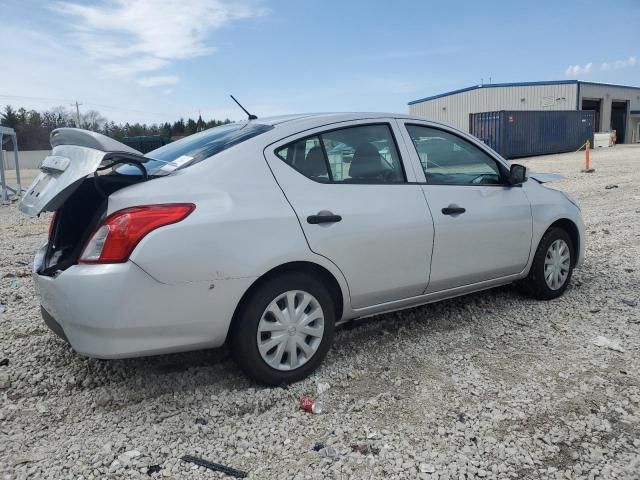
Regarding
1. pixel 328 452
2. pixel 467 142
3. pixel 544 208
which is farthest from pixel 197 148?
pixel 544 208

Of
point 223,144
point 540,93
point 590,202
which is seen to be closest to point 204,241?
point 223,144

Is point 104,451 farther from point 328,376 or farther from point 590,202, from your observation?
point 590,202

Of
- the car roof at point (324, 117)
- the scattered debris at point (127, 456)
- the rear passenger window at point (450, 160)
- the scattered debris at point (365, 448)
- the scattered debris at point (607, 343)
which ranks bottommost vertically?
the scattered debris at point (607, 343)

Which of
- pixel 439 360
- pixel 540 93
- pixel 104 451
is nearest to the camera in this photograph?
pixel 104 451

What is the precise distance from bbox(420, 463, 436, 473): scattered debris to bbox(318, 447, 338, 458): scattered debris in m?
0.42

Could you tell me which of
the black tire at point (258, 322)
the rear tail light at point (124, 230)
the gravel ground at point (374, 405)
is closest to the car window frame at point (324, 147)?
the black tire at point (258, 322)

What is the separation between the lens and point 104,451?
272cm

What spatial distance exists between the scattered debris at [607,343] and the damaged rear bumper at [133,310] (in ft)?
8.68

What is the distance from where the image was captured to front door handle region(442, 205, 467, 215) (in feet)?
12.7

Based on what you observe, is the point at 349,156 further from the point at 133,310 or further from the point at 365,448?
the point at 365,448

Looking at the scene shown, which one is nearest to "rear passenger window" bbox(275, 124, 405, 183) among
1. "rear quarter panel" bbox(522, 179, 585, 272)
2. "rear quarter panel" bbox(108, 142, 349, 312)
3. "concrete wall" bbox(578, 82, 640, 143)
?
"rear quarter panel" bbox(108, 142, 349, 312)

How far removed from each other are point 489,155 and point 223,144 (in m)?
2.23

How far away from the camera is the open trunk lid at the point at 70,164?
2818 mm

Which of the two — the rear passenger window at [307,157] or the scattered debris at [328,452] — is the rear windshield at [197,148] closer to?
the rear passenger window at [307,157]
